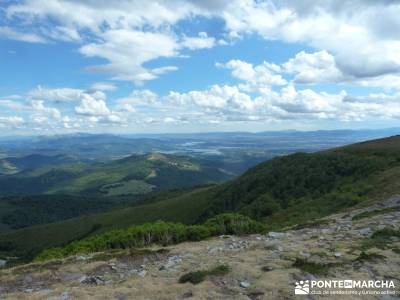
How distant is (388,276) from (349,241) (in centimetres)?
602

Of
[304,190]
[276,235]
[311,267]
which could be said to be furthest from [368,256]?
[304,190]

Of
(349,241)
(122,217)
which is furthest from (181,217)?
(349,241)

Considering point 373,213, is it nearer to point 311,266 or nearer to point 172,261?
point 311,266

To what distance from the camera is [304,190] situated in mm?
67938

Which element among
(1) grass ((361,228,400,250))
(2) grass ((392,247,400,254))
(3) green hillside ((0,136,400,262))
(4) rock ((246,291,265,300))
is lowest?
(3) green hillside ((0,136,400,262))

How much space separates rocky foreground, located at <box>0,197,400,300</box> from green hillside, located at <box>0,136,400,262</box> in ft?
32.0

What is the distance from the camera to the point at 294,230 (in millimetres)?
28047

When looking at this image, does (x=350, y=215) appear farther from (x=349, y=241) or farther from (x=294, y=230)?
(x=349, y=241)

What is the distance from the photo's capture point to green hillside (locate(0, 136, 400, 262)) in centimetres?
4131

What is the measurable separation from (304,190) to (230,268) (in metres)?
53.0

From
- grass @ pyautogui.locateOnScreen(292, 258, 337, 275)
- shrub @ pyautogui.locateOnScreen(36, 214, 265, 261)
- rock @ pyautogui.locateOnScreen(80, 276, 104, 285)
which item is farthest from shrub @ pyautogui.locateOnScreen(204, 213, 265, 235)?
rock @ pyautogui.locateOnScreen(80, 276, 104, 285)

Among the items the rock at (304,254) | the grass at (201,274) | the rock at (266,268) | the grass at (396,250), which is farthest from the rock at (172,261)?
the grass at (396,250)

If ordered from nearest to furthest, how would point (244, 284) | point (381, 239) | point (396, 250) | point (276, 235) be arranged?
point (244, 284), point (396, 250), point (381, 239), point (276, 235)

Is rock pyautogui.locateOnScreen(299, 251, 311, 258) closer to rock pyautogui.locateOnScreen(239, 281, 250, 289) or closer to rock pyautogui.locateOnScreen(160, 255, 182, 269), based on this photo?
rock pyautogui.locateOnScreen(239, 281, 250, 289)
